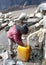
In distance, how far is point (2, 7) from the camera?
617 inches

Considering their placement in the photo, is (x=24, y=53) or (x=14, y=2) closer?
(x=24, y=53)

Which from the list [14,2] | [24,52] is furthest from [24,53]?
[14,2]

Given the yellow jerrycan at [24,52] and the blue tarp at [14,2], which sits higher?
the blue tarp at [14,2]

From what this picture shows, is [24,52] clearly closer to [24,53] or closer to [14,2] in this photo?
[24,53]

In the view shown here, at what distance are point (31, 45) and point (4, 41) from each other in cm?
182

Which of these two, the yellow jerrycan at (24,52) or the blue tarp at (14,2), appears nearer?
the yellow jerrycan at (24,52)

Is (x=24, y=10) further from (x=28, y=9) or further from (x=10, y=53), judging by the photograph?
(x=10, y=53)

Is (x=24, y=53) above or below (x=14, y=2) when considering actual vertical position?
below

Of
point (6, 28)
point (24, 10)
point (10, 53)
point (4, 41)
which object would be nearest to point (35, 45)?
point (10, 53)

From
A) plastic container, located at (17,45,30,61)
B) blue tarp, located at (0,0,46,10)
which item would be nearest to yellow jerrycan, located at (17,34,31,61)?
plastic container, located at (17,45,30,61)

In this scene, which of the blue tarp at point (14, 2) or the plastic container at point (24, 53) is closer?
the plastic container at point (24, 53)

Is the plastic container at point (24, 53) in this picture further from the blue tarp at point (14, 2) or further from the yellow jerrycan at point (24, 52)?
the blue tarp at point (14, 2)

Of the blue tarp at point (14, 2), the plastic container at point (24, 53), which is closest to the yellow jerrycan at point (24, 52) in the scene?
the plastic container at point (24, 53)

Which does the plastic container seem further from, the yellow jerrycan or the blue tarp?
the blue tarp
